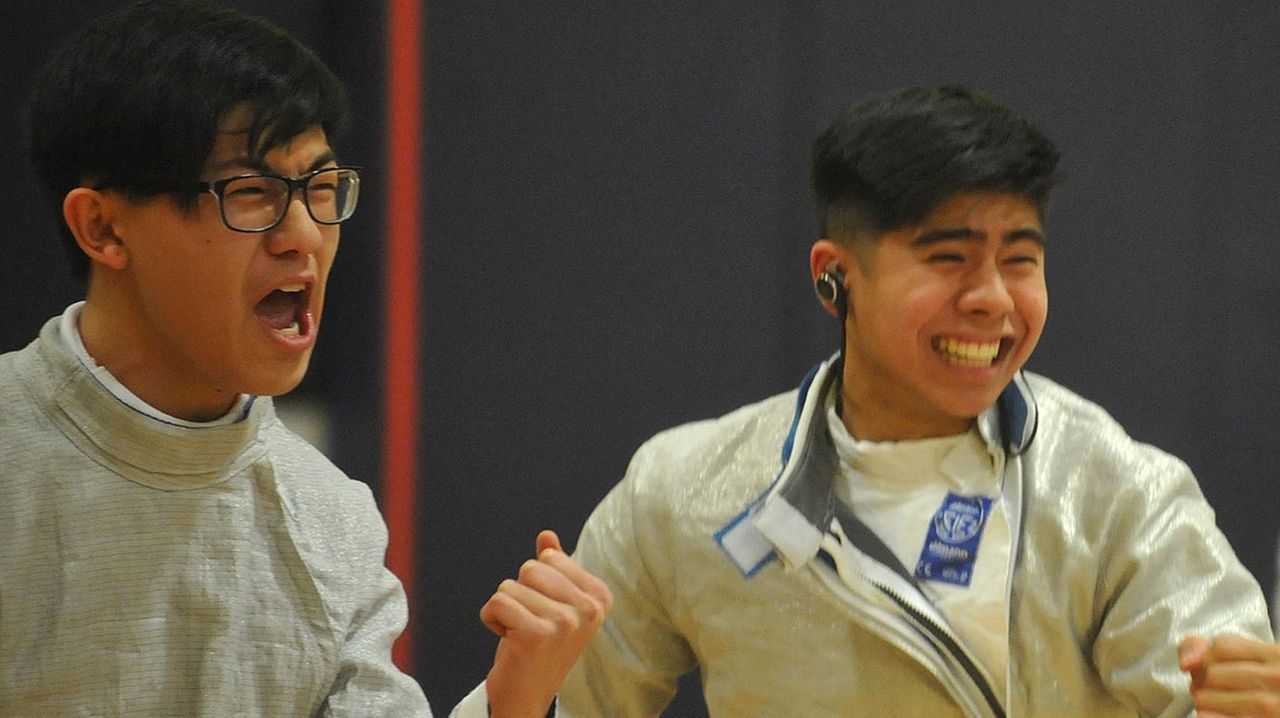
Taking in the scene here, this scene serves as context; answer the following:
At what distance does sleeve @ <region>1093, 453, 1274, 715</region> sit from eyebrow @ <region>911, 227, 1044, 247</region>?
0.94 ft

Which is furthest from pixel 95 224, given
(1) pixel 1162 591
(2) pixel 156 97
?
(1) pixel 1162 591

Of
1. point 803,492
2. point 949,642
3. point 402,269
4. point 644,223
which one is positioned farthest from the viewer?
point 644,223

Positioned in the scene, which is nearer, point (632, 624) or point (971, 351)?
point (971, 351)

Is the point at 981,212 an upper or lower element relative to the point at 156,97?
lower

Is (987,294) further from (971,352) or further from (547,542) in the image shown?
(547,542)

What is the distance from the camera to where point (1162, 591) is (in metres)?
1.72

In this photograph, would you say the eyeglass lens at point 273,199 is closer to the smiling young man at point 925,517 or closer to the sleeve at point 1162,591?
the smiling young man at point 925,517

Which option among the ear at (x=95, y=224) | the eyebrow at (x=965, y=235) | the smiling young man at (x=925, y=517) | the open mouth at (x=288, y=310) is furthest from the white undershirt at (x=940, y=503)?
the ear at (x=95, y=224)

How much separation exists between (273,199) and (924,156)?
0.73m

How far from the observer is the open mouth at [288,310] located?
1656 millimetres

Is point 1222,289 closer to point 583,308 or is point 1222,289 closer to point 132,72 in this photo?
point 583,308

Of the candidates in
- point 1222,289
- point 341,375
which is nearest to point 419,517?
point 341,375

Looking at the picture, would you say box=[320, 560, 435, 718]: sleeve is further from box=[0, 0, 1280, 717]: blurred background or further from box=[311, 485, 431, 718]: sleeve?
box=[0, 0, 1280, 717]: blurred background

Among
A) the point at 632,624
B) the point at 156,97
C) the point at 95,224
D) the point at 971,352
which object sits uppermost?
the point at 156,97
